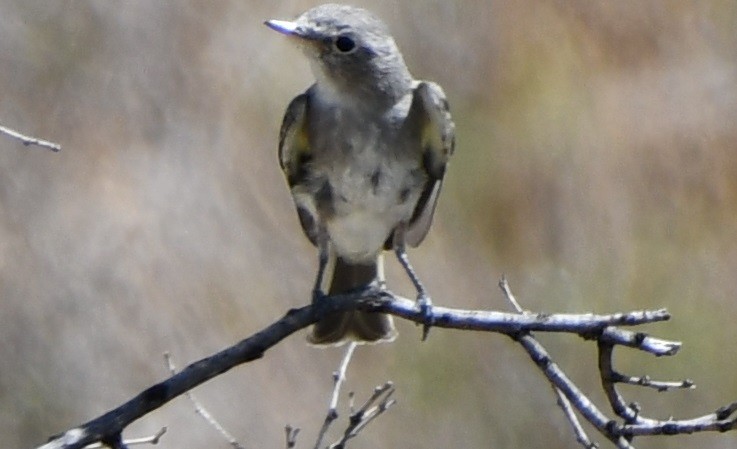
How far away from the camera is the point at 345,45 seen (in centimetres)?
312

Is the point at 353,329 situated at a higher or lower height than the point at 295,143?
lower

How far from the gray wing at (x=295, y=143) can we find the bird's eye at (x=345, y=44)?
0.52 ft

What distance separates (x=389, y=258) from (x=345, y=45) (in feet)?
6.30

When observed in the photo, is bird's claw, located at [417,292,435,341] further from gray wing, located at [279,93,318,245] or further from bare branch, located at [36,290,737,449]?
gray wing, located at [279,93,318,245]

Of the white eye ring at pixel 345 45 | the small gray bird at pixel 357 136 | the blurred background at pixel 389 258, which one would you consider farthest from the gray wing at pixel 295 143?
the blurred background at pixel 389 258

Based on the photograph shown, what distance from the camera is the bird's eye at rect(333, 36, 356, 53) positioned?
3105mm

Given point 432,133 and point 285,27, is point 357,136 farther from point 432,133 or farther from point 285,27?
point 285,27

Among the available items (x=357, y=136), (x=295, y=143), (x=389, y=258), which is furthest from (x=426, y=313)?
(x=389, y=258)

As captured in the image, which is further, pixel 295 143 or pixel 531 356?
pixel 295 143

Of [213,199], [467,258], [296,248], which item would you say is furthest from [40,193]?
[467,258]

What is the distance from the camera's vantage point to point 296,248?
16.3 ft

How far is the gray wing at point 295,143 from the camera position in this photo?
3.14 metres

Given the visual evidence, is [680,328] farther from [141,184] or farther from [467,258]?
[141,184]

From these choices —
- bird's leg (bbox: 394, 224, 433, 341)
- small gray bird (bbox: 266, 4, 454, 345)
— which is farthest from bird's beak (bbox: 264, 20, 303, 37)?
bird's leg (bbox: 394, 224, 433, 341)
